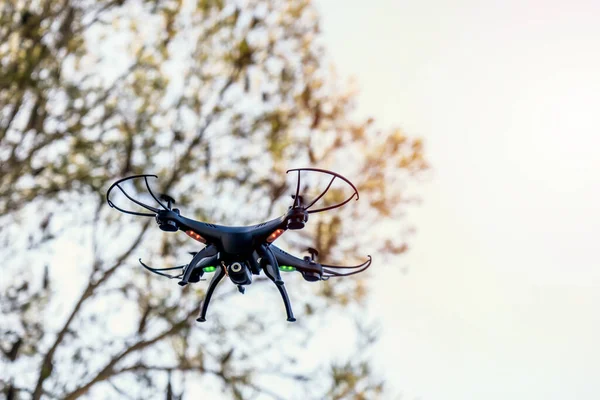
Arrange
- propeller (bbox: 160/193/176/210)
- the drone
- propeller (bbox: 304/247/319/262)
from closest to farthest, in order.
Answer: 1. the drone
2. propeller (bbox: 160/193/176/210)
3. propeller (bbox: 304/247/319/262)

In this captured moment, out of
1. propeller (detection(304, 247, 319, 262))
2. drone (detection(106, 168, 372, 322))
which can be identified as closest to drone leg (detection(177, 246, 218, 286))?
drone (detection(106, 168, 372, 322))

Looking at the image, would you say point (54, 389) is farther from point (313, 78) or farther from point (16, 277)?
point (313, 78)

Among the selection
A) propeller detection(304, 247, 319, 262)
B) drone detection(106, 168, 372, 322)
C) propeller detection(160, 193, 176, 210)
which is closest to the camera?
drone detection(106, 168, 372, 322)

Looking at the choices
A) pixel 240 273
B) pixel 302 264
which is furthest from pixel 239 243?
pixel 302 264

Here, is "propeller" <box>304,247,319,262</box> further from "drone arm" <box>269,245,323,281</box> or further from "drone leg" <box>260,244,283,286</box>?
"drone leg" <box>260,244,283,286</box>

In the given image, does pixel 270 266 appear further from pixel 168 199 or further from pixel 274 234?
pixel 168 199

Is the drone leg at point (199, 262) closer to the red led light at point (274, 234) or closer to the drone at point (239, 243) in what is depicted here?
the drone at point (239, 243)

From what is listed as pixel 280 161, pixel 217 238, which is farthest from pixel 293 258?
pixel 280 161
